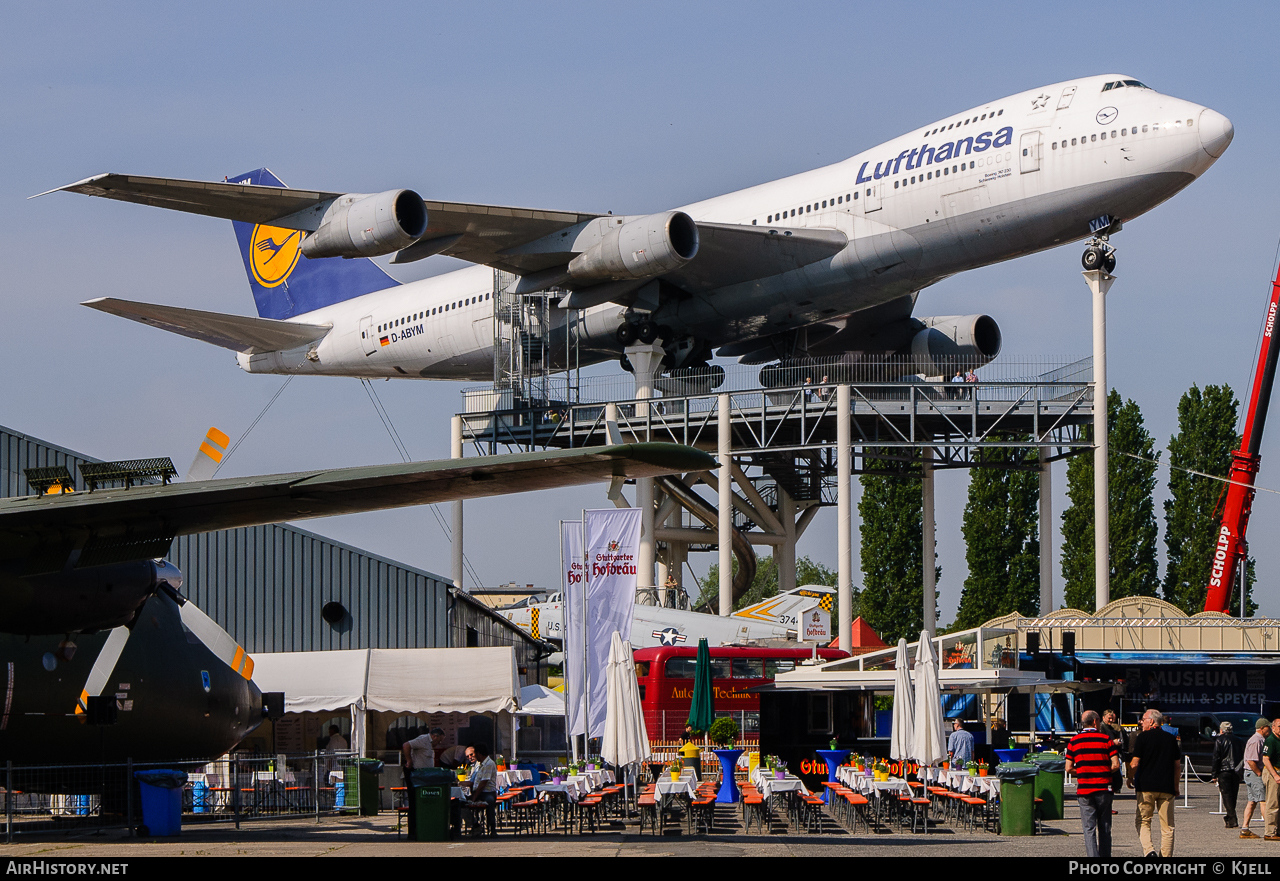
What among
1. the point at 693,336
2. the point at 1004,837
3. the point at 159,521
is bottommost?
the point at 1004,837

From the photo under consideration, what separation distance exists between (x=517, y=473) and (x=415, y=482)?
93 centimetres

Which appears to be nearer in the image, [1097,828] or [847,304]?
[1097,828]

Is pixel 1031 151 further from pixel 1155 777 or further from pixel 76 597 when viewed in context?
pixel 76 597

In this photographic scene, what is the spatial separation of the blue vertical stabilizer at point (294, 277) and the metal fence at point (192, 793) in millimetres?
27342

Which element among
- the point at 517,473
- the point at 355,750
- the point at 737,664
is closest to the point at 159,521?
the point at 517,473

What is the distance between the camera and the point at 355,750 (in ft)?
80.7

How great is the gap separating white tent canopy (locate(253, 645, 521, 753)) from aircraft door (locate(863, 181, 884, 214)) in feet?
57.0

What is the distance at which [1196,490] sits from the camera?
59.3m

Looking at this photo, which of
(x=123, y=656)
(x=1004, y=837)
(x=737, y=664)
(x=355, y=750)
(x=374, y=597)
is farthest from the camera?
(x=737, y=664)

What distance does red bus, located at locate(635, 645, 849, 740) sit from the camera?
31734 millimetres

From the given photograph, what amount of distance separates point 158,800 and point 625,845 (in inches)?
209

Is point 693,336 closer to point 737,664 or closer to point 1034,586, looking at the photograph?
point 737,664

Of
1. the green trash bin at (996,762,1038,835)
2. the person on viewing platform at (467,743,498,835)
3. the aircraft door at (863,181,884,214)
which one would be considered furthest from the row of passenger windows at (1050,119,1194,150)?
the person on viewing platform at (467,743,498,835)

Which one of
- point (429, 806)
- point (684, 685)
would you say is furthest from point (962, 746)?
point (429, 806)
